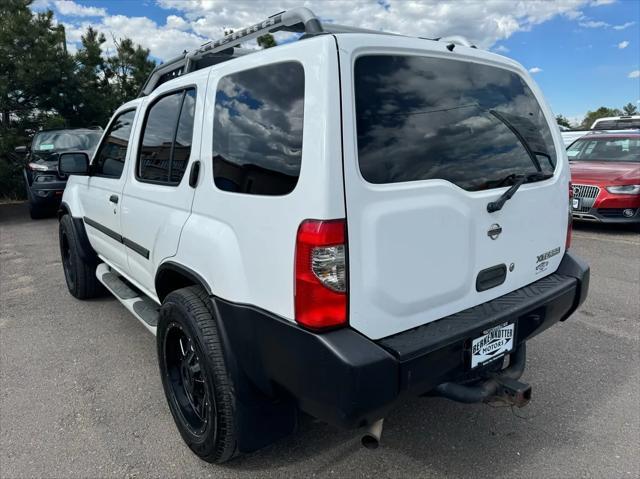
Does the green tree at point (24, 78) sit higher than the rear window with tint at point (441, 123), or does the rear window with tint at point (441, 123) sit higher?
the green tree at point (24, 78)

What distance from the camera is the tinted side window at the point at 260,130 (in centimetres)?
189

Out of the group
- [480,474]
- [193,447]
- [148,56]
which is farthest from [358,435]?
[148,56]

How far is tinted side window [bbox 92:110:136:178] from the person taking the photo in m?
3.51

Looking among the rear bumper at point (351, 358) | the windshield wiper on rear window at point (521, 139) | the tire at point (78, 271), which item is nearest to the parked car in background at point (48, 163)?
the tire at point (78, 271)

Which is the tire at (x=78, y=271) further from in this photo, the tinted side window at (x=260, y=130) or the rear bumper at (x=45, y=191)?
the rear bumper at (x=45, y=191)

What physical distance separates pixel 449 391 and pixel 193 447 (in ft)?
4.28

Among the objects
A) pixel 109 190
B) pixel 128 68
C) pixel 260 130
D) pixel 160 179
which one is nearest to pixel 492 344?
pixel 260 130

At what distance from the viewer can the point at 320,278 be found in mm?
1772

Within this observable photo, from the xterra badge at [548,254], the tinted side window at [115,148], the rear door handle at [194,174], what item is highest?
the tinted side window at [115,148]

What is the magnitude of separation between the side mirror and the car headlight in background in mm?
7145

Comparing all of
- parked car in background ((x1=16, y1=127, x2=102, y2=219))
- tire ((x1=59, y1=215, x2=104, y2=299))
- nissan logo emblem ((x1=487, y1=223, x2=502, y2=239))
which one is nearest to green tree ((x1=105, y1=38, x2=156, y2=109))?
parked car in background ((x1=16, y1=127, x2=102, y2=219))

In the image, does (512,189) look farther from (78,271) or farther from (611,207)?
(611,207)

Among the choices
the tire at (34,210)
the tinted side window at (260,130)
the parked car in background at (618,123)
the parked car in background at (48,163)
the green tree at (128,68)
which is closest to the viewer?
the tinted side window at (260,130)

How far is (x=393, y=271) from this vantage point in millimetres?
1873
